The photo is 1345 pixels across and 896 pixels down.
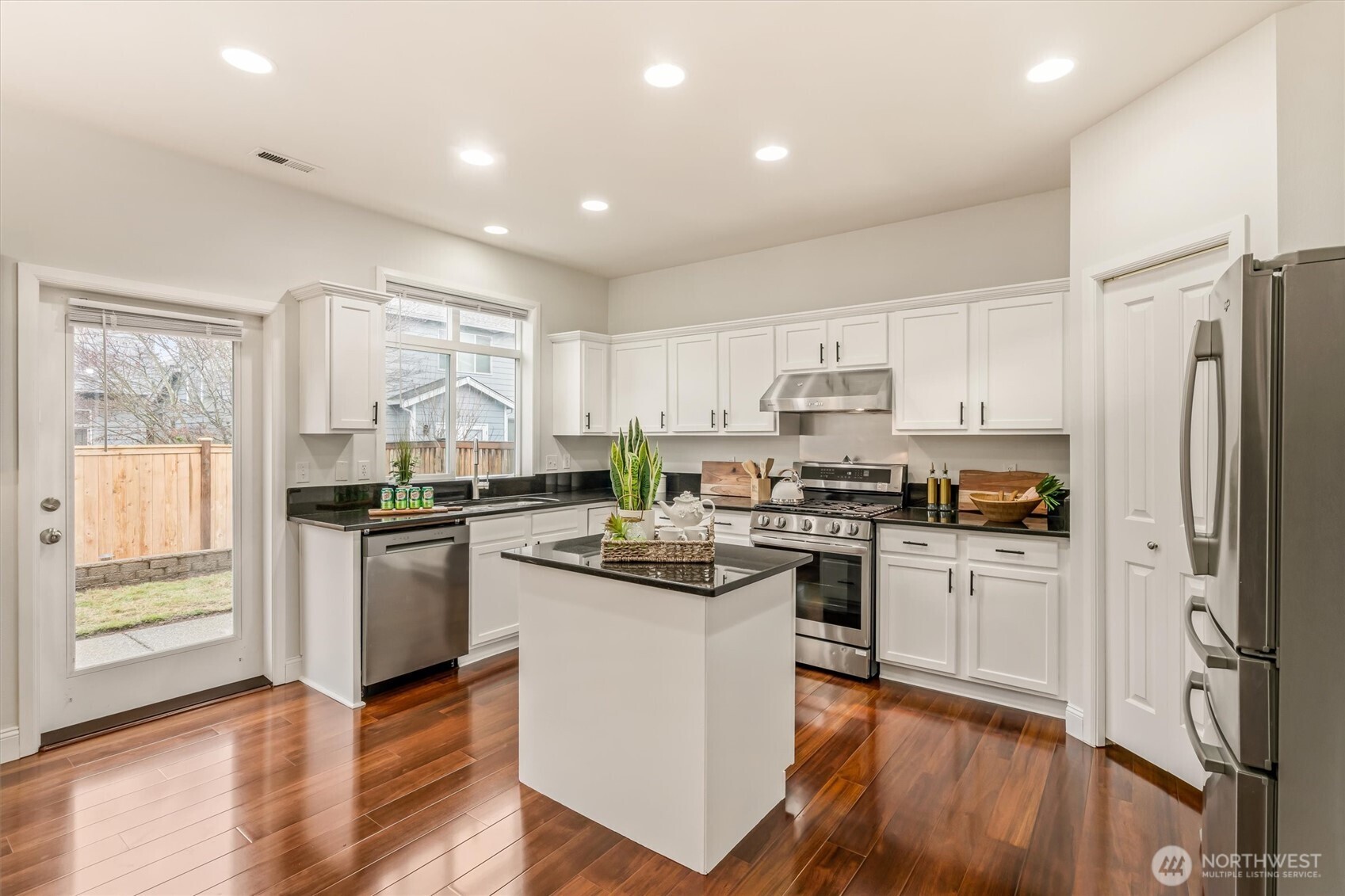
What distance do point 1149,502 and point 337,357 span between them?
4.10 metres

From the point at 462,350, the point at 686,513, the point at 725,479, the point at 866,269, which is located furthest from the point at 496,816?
the point at 866,269

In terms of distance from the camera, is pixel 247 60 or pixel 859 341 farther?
pixel 859 341

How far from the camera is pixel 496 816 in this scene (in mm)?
2346

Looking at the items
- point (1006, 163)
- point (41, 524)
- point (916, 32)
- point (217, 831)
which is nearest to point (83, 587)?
point (41, 524)

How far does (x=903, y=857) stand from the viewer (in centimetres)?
212

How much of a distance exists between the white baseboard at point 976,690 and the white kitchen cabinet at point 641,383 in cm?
247

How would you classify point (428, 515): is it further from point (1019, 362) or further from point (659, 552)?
point (1019, 362)

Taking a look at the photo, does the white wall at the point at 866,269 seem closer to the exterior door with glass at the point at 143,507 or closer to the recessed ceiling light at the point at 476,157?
the recessed ceiling light at the point at 476,157

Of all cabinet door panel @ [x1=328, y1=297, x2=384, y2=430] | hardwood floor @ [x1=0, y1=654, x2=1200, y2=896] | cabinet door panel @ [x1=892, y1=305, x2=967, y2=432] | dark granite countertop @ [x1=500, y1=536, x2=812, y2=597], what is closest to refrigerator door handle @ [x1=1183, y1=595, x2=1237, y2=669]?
hardwood floor @ [x1=0, y1=654, x2=1200, y2=896]

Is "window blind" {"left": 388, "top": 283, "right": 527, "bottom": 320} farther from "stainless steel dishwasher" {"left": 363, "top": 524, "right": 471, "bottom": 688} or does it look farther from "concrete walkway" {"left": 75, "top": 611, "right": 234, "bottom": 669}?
"concrete walkway" {"left": 75, "top": 611, "right": 234, "bottom": 669}

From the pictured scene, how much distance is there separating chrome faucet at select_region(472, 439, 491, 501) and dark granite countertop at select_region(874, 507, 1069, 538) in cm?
279

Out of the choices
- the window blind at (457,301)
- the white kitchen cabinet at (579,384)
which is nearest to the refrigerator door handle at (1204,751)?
the white kitchen cabinet at (579,384)

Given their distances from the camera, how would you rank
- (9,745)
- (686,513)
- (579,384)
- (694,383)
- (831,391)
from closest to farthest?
(686,513), (9,745), (831,391), (694,383), (579,384)

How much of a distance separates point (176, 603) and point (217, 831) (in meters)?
1.60
